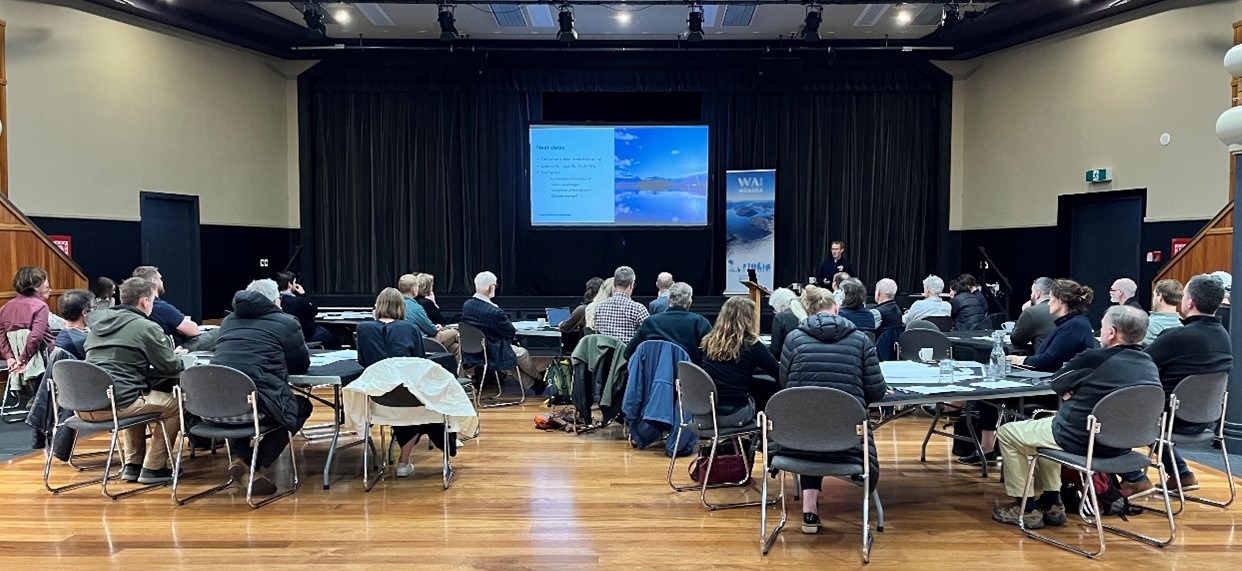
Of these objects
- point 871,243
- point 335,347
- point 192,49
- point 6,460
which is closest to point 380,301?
point 6,460

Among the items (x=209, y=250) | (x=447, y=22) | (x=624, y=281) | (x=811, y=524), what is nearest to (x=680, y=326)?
(x=624, y=281)

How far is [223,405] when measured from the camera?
173 inches

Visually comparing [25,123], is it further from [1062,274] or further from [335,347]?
[1062,274]

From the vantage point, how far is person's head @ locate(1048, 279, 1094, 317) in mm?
4574

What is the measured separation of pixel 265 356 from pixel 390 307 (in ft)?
2.60

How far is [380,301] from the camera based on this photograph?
5.05m

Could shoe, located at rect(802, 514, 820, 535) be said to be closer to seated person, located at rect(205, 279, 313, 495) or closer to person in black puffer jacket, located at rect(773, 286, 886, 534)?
person in black puffer jacket, located at rect(773, 286, 886, 534)

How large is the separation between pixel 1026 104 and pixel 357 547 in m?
10.3

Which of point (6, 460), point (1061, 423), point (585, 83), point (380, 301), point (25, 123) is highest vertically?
point (585, 83)

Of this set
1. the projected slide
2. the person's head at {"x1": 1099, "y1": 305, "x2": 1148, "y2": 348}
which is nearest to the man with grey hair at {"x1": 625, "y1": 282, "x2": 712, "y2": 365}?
the person's head at {"x1": 1099, "y1": 305, "x2": 1148, "y2": 348}

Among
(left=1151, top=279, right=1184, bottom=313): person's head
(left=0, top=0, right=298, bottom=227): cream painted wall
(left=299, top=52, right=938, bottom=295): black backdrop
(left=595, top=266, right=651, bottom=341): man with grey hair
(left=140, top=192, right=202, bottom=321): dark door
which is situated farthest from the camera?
A: (left=299, top=52, right=938, bottom=295): black backdrop

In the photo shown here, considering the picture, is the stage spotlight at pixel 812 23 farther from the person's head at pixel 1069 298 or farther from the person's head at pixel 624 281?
the person's head at pixel 1069 298

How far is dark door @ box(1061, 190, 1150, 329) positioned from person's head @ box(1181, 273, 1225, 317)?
5.44m

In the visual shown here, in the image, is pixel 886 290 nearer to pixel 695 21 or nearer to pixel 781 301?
pixel 781 301
